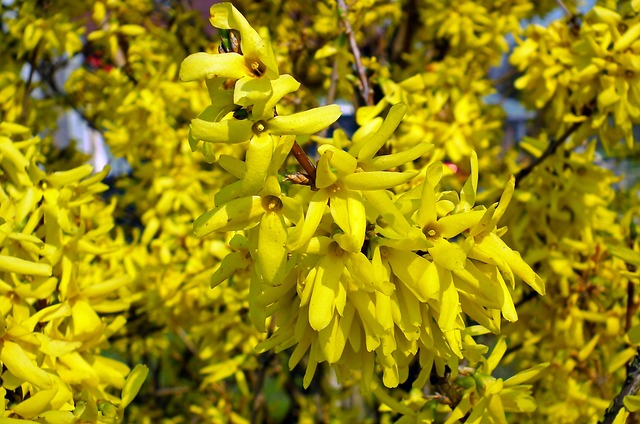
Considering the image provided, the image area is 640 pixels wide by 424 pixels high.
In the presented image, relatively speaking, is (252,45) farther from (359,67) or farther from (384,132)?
(359,67)

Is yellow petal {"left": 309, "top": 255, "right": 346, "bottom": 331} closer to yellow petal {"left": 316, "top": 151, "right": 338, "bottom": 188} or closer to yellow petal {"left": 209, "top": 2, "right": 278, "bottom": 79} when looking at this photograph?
yellow petal {"left": 316, "top": 151, "right": 338, "bottom": 188}

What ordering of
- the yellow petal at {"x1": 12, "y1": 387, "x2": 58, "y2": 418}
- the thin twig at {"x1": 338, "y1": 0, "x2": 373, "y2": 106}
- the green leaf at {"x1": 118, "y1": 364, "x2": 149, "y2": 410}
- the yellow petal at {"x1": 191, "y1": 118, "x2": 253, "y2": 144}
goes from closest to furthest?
the yellow petal at {"x1": 191, "y1": 118, "x2": 253, "y2": 144} < the yellow petal at {"x1": 12, "y1": 387, "x2": 58, "y2": 418} < the green leaf at {"x1": 118, "y1": 364, "x2": 149, "y2": 410} < the thin twig at {"x1": 338, "y1": 0, "x2": 373, "y2": 106}

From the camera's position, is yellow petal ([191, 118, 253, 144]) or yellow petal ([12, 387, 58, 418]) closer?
yellow petal ([191, 118, 253, 144])

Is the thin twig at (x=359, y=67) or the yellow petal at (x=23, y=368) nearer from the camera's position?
the yellow petal at (x=23, y=368)

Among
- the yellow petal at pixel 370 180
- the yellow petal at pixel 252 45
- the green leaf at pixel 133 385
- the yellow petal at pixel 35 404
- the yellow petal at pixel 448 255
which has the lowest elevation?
Answer: the green leaf at pixel 133 385

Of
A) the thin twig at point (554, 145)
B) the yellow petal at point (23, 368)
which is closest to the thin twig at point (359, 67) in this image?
the thin twig at point (554, 145)

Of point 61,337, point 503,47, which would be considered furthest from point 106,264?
point 503,47

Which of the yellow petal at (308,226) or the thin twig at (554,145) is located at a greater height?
the yellow petal at (308,226)

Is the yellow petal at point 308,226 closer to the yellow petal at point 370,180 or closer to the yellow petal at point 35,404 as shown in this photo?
the yellow petal at point 370,180

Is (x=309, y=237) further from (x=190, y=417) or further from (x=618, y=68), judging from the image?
(x=190, y=417)

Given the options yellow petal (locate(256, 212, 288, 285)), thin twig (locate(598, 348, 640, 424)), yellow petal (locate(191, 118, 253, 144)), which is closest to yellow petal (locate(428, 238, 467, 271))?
yellow petal (locate(256, 212, 288, 285))

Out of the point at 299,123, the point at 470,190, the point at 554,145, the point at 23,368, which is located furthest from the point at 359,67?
the point at 23,368
